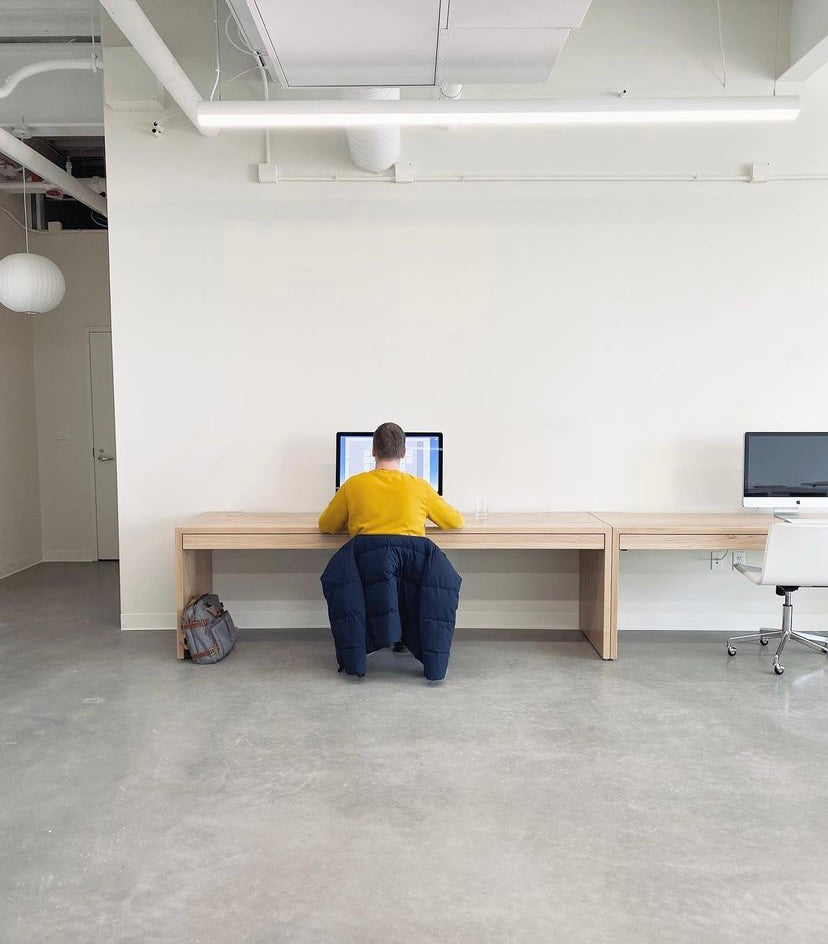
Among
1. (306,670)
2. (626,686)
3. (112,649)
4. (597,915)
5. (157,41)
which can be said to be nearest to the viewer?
(597,915)

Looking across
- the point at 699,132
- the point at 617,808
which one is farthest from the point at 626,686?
the point at 699,132

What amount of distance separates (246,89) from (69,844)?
420 cm

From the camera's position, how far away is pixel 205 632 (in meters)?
4.29

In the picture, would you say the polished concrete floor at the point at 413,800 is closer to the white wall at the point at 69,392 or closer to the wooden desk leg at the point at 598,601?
the wooden desk leg at the point at 598,601

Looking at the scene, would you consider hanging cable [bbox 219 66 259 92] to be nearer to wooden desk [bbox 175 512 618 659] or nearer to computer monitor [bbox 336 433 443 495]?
computer monitor [bbox 336 433 443 495]

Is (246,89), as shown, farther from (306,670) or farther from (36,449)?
(36,449)

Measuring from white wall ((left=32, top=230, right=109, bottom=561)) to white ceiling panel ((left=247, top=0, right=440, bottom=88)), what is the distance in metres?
4.13

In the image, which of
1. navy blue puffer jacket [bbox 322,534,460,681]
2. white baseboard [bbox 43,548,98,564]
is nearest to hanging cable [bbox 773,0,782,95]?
navy blue puffer jacket [bbox 322,534,460,681]

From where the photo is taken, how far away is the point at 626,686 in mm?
3936

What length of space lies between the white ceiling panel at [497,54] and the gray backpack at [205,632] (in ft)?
9.89

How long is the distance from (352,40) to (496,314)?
73.0 inches

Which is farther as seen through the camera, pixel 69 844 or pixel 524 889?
pixel 69 844

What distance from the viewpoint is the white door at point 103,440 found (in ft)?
24.1

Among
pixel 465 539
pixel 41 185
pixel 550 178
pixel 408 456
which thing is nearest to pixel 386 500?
pixel 465 539
